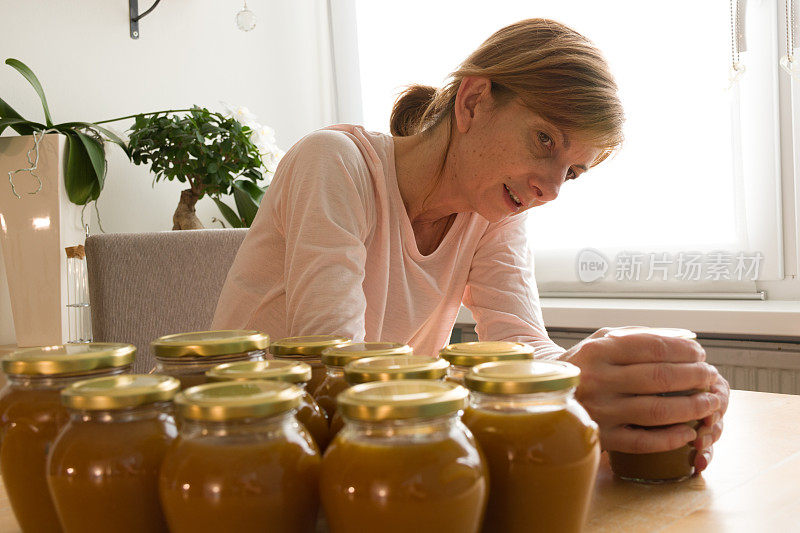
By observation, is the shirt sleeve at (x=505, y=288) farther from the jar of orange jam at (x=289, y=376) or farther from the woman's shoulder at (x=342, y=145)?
the jar of orange jam at (x=289, y=376)

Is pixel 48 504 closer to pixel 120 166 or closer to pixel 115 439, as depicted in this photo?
pixel 115 439

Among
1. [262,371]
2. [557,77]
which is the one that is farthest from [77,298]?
[262,371]

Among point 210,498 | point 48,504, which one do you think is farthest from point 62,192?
point 210,498

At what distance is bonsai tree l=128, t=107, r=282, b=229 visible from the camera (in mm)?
1958

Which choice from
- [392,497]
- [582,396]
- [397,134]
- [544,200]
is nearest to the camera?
[392,497]

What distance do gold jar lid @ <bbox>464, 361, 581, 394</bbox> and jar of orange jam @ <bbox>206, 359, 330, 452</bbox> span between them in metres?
0.11

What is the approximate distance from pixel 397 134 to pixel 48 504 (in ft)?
3.59

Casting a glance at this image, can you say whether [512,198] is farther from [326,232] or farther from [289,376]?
[289,376]

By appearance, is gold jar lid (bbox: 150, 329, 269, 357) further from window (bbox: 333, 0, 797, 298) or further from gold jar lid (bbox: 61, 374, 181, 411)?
window (bbox: 333, 0, 797, 298)

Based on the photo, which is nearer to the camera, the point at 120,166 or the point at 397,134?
the point at 397,134

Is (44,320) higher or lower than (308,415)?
lower

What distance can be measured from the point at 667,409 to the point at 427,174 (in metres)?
0.73

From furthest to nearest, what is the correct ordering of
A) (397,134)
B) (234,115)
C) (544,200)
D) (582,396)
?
(234,115)
(397,134)
(544,200)
(582,396)

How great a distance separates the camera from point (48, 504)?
0.49 meters
